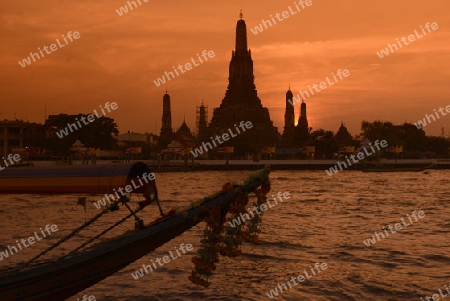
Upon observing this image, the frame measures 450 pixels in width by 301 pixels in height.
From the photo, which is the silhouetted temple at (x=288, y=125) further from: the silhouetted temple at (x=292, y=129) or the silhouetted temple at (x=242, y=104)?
the silhouetted temple at (x=242, y=104)

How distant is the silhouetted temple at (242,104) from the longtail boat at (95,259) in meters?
124

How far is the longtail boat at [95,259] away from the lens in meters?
7.20

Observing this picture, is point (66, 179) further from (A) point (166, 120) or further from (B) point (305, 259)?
(A) point (166, 120)

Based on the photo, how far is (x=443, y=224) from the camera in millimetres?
20984

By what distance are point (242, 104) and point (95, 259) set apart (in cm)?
13121

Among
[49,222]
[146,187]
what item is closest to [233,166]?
[49,222]

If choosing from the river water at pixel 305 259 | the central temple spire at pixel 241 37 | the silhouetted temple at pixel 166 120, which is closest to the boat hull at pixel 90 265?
the river water at pixel 305 259

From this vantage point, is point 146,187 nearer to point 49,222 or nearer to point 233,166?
point 49,222

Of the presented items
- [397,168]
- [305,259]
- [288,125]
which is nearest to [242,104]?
[288,125]

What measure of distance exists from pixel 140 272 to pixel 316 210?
16533mm

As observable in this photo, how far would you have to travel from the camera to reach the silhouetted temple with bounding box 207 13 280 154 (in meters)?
136

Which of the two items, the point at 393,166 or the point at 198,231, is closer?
the point at 198,231

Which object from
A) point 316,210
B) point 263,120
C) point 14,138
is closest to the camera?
point 316,210

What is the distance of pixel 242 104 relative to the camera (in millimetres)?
138000
